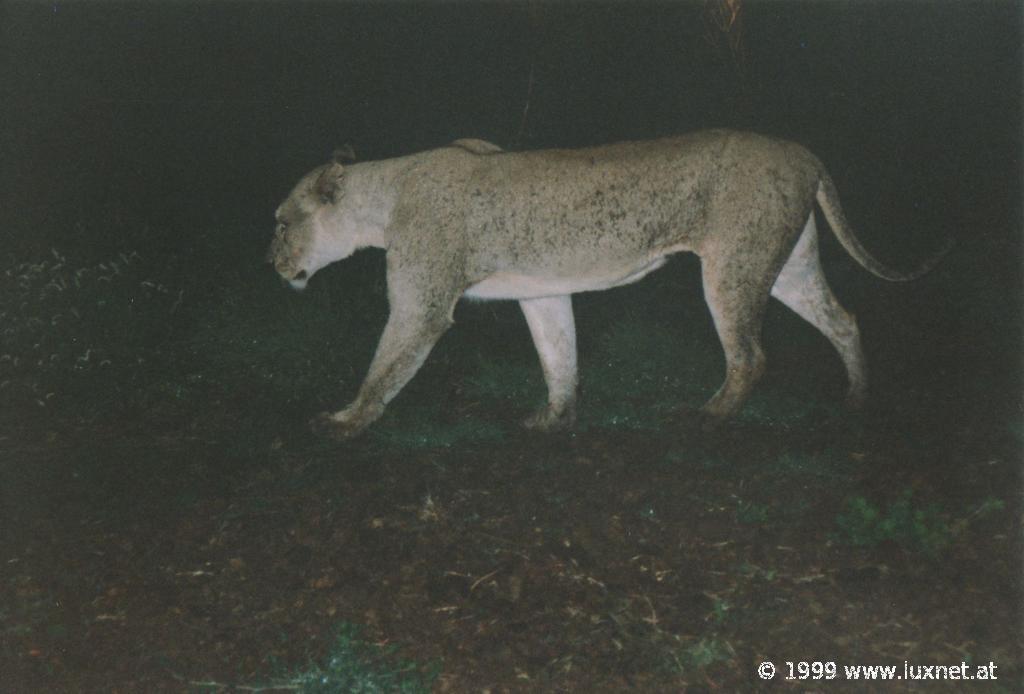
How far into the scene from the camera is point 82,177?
28.2ft

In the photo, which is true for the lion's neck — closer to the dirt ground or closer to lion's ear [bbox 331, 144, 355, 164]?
lion's ear [bbox 331, 144, 355, 164]

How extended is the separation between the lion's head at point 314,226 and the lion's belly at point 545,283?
914 millimetres

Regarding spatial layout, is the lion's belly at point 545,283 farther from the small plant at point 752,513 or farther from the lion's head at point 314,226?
the small plant at point 752,513

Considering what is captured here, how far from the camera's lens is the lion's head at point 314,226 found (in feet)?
18.8

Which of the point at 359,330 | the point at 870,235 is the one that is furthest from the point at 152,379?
the point at 870,235

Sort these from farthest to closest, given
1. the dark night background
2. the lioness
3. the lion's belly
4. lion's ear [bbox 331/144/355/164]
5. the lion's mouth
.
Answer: the lion's mouth, lion's ear [bbox 331/144/355/164], the lion's belly, the lioness, the dark night background

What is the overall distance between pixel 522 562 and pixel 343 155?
2908 millimetres

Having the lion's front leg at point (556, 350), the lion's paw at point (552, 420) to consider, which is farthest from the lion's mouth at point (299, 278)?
the lion's paw at point (552, 420)

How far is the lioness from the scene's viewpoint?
17.5 ft

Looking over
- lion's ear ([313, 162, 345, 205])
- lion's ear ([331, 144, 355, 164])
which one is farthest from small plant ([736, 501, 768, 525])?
lion's ear ([331, 144, 355, 164])

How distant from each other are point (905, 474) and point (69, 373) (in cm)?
557

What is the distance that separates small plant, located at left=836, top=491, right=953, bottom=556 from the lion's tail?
1916 mm

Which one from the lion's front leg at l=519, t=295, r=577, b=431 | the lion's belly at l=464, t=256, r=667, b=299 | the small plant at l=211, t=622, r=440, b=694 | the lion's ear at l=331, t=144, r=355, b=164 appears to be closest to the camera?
the small plant at l=211, t=622, r=440, b=694

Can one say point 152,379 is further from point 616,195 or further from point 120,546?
point 616,195
